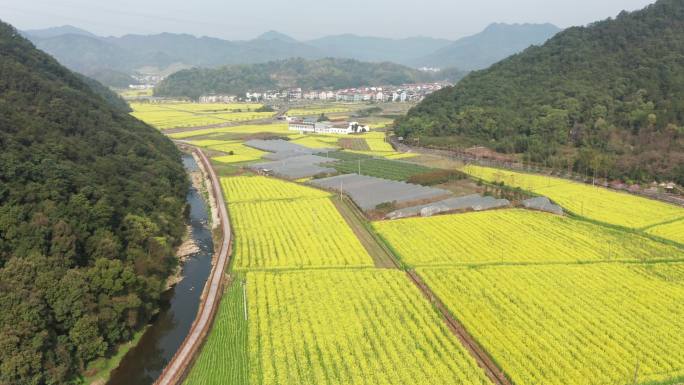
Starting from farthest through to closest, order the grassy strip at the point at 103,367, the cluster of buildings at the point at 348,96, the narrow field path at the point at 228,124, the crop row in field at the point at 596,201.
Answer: the cluster of buildings at the point at 348,96, the narrow field path at the point at 228,124, the crop row in field at the point at 596,201, the grassy strip at the point at 103,367

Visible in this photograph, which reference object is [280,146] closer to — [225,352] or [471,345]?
[225,352]

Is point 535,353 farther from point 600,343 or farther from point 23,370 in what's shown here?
point 23,370

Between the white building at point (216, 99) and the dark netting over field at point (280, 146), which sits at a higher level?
the white building at point (216, 99)

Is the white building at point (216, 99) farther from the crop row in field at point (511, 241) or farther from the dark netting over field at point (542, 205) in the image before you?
the crop row in field at point (511, 241)

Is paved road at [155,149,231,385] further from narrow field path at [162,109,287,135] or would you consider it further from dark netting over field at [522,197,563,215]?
narrow field path at [162,109,287,135]

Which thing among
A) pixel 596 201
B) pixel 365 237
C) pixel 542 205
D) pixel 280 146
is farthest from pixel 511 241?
pixel 280 146

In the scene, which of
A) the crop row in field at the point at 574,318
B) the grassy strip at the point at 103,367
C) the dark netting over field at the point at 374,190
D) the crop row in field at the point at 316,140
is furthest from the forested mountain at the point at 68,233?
the crop row in field at the point at 316,140
